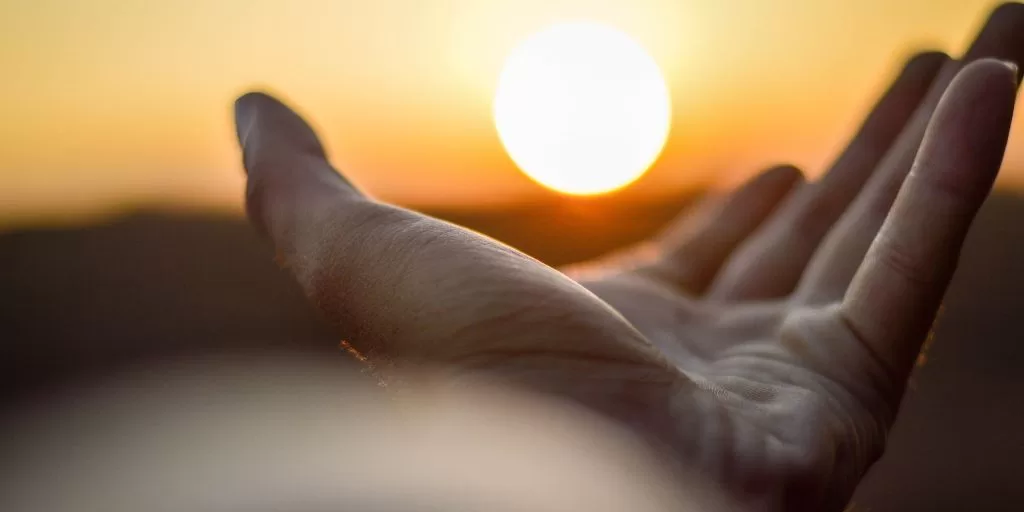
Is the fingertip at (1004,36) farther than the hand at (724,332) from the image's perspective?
Yes

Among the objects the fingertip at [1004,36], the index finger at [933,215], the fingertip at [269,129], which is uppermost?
the fingertip at [1004,36]

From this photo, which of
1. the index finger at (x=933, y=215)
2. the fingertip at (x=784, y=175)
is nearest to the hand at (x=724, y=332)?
the index finger at (x=933, y=215)

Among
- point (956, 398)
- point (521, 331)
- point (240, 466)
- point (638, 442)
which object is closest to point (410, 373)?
point (521, 331)

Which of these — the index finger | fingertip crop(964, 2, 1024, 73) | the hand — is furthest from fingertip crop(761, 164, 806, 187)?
the index finger

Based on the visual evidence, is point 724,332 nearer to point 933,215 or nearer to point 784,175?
point 933,215

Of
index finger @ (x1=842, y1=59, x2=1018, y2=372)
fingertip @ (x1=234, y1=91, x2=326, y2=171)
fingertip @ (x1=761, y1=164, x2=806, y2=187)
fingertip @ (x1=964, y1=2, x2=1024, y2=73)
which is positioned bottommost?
fingertip @ (x1=761, y1=164, x2=806, y2=187)

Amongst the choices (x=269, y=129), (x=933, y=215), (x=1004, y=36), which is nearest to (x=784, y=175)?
(x=1004, y=36)

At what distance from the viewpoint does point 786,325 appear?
149cm

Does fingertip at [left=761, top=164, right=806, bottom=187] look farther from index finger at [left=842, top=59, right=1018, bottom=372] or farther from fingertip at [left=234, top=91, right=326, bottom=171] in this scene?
fingertip at [left=234, top=91, right=326, bottom=171]

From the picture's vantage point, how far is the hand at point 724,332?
1.08 m

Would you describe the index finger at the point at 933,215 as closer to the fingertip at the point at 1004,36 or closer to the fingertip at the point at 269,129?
the fingertip at the point at 1004,36

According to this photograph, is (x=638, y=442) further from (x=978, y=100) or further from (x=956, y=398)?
(x=956, y=398)

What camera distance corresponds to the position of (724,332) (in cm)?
175

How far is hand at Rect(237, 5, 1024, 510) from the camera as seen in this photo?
1.08m
